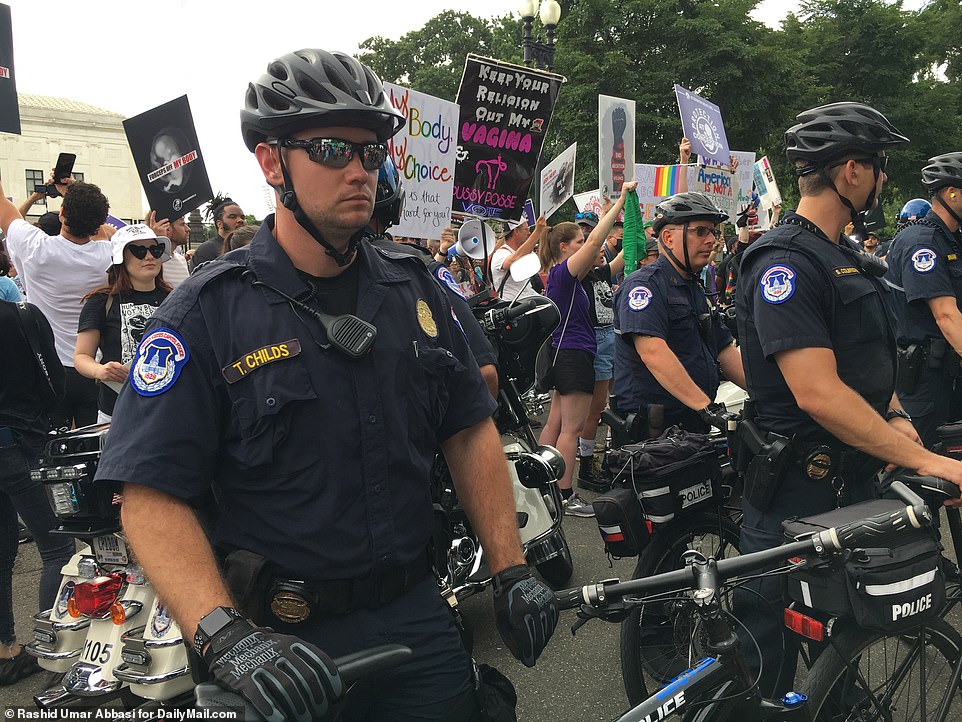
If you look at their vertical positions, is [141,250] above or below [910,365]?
above

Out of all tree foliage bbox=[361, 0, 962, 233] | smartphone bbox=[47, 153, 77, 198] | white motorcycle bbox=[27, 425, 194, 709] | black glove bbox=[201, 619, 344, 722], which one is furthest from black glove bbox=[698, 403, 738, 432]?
tree foliage bbox=[361, 0, 962, 233]

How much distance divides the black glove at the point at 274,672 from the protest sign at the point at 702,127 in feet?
27.6

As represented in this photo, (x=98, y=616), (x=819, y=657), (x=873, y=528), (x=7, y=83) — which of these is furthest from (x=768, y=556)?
(x=7, y=83)

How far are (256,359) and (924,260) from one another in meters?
4.31

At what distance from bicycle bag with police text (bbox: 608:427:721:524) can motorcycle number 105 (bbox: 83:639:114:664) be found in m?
2.01

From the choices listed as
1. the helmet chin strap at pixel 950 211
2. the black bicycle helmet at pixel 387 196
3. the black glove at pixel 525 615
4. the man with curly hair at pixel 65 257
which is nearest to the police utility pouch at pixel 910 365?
the helmet chin strap at pixel 950 211

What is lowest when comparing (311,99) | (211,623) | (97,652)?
(97,652)

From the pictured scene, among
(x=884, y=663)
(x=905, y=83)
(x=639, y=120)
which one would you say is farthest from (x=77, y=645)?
(x=905, y=83)

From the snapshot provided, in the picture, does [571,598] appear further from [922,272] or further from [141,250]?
[922,272]

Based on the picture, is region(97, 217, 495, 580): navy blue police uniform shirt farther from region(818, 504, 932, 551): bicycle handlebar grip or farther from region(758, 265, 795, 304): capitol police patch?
region(758, 265, 795, 304): capitol police patch

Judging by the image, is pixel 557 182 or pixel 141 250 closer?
pixel 141 250

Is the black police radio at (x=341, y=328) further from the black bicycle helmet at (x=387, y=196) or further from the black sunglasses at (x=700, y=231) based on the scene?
the black sunglasses at (x=700, y=231)

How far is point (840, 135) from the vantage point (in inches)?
109

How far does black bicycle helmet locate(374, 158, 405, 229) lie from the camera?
11.6 feet
